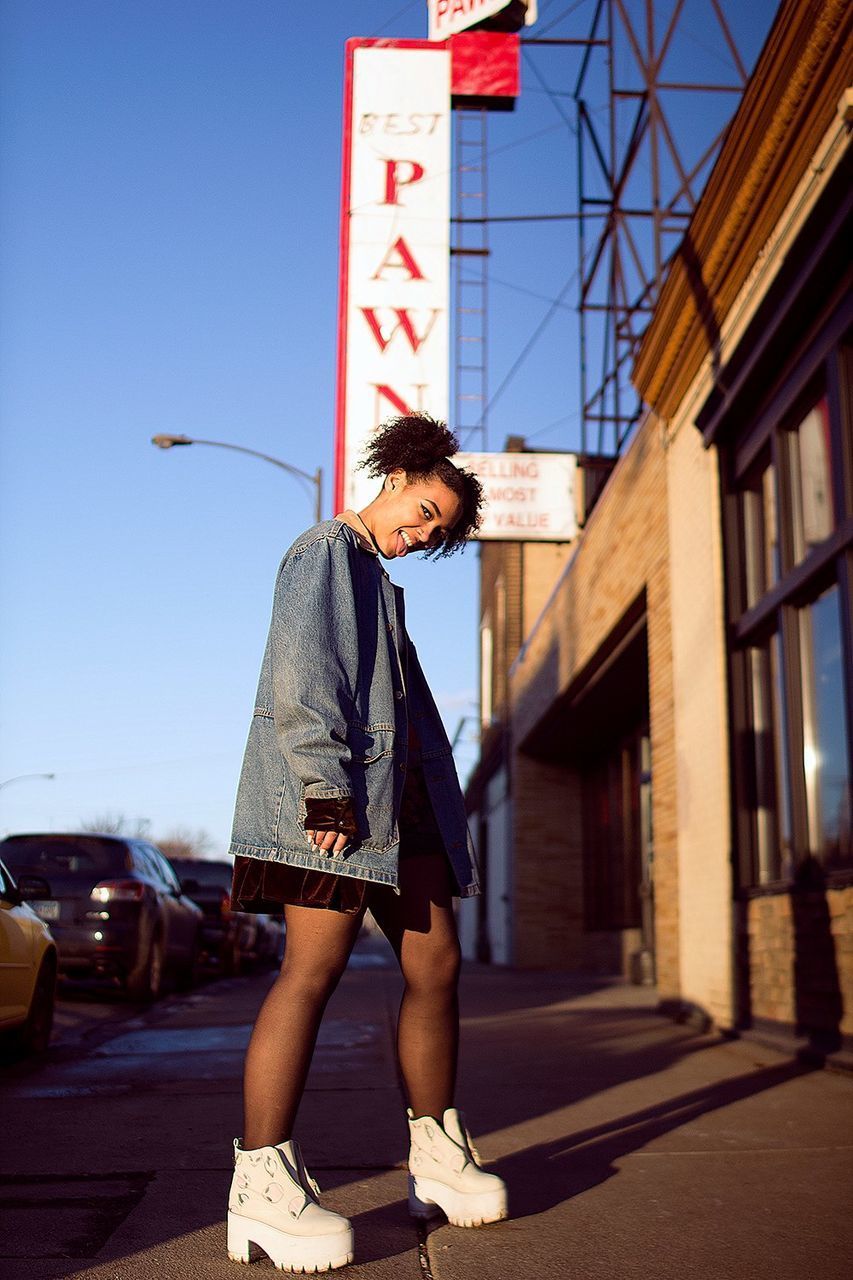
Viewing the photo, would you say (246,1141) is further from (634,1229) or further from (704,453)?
(704,453)

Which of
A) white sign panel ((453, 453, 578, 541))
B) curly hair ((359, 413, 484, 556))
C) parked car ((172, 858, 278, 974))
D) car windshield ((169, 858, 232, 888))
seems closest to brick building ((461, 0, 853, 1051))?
white sign panel ((453, 453, 578, 541))

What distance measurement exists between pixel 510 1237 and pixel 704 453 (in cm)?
692

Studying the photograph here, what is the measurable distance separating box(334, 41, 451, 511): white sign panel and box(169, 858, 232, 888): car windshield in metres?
9.31

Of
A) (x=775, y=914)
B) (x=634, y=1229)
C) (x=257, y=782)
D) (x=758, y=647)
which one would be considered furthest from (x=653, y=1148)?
(x=758, y=647)

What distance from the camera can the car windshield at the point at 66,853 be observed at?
1110 centimetres

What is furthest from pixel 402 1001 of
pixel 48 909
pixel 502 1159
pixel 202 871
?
pixel 202 871

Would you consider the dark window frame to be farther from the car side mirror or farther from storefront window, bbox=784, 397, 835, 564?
the car side mirror

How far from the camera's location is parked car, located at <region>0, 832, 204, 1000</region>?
10.9m

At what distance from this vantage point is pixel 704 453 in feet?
30.4

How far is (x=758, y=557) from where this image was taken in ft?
27.8

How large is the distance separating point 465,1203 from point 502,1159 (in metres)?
0.98

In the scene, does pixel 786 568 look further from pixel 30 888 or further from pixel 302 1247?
pixel 302 1247

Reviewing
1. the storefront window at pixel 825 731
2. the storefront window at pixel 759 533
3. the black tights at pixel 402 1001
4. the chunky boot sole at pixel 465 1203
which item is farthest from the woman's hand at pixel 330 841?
the storefront window at pixel 759 533

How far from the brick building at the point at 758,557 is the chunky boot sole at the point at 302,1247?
3.97 metres
